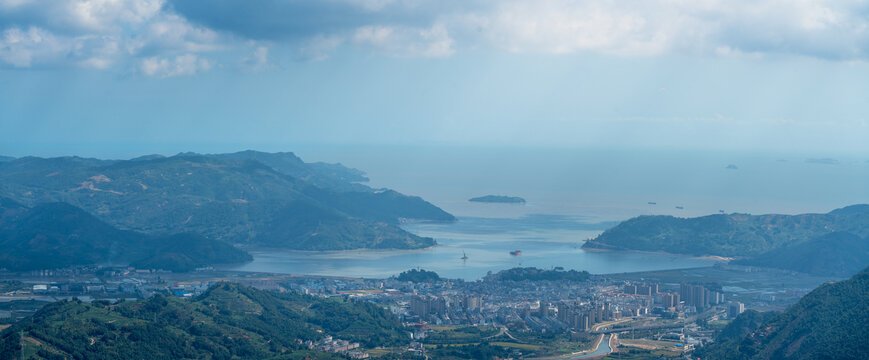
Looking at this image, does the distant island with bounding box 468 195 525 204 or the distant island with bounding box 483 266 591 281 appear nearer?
the distant island with bounding box 483 266 591 281

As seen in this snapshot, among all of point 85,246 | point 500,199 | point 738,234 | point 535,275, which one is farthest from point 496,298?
point 500,199

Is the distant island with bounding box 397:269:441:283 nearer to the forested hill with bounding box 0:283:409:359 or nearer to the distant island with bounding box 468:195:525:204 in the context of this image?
the forested hill with bounding box 0:283:409:359

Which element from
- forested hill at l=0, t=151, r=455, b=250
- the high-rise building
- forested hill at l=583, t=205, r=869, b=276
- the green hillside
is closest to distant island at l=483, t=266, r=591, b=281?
the high-rise building

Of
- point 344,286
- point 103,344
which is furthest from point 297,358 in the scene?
point 344,286

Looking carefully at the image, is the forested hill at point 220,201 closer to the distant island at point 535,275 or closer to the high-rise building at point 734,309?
the distant island at point 535,275

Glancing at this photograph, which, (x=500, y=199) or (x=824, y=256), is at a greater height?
(x=500, y=199)

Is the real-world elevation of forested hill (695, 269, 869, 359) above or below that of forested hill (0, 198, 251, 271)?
below

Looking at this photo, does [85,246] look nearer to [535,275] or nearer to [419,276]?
[419,276]

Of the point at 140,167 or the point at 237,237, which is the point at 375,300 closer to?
the point at 237,237
